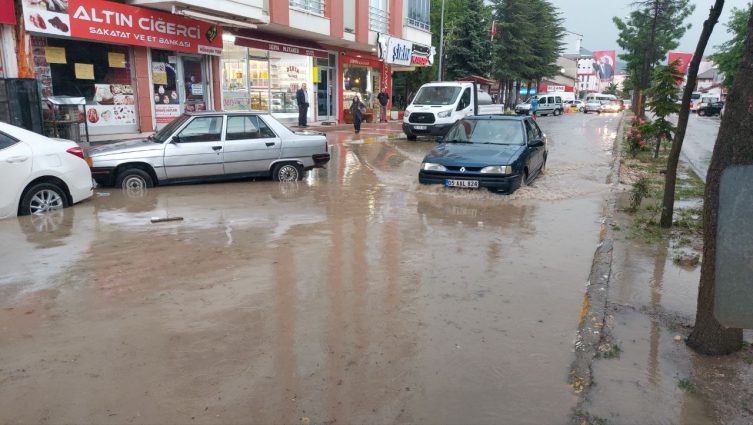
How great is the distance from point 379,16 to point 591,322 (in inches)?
1049

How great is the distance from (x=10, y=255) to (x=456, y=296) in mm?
5037

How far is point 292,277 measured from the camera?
5.70 m

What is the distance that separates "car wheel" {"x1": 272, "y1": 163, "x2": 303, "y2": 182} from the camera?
1138cm

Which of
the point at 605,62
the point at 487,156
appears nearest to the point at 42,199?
the point at 487,156

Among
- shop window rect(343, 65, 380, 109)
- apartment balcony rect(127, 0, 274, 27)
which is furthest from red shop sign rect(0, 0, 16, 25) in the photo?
shop window rect(343, 65, 380, 109)

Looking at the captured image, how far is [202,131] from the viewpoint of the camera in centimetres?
1047

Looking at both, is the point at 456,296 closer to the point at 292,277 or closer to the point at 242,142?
the point at 292,277

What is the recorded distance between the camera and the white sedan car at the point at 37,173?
25.2 feet

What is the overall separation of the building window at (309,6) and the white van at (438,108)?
577cm

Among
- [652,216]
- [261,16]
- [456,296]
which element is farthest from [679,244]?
[261,16]

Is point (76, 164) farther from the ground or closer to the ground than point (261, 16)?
closer to the ground

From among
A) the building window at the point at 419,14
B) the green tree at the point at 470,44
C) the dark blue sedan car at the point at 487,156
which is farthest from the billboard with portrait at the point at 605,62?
the dark blue sedan car at the point at 487,156

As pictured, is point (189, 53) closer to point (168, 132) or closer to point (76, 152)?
point (168, 132)

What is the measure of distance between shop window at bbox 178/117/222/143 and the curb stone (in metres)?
6.99
